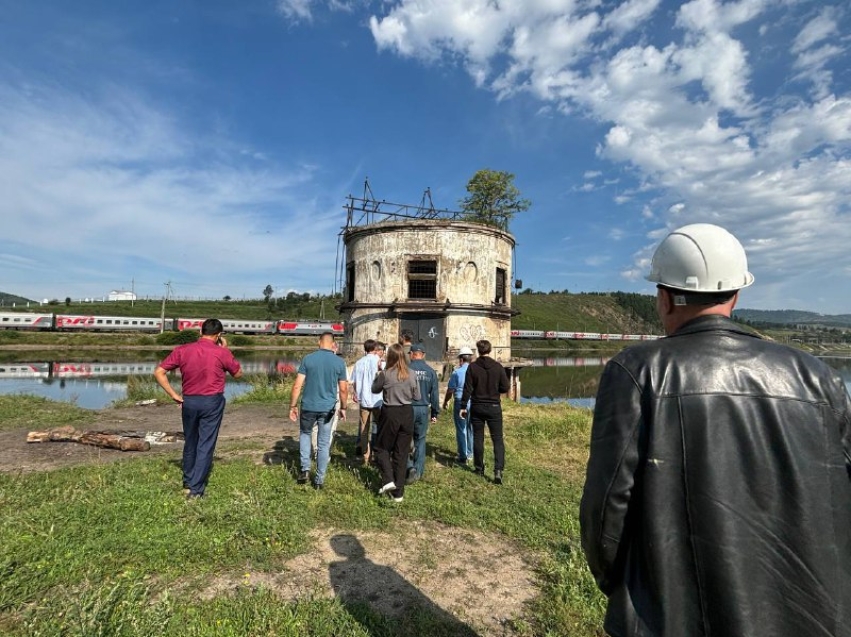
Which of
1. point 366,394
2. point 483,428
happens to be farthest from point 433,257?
point 483,428

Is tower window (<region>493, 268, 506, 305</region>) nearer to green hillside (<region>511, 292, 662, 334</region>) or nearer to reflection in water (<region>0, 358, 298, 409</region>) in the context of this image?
reflection in water (<region>0, 358, 298, 409</region>)

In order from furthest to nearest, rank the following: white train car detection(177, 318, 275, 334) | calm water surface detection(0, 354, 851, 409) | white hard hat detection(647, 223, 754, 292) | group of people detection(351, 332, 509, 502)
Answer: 1. white train car detection(177, 318, 275, 334)
2. calm water surface detection(0, 354, 851, 409)
3. group of people detection(351, 332, 509, 502)
4. white hard hat detection(647, 223, 754, 292)

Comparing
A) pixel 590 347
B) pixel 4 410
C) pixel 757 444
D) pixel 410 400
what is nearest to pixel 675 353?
pixel 757 444

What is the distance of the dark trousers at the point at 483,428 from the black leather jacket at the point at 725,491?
5183mm

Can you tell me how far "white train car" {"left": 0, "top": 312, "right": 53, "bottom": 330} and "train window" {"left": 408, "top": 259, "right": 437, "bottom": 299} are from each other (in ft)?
197

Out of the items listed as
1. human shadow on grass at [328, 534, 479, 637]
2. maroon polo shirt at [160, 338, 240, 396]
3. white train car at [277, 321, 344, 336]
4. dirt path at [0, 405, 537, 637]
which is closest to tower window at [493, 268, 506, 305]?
maroon polo shirt at [160, 338, 240, 396]

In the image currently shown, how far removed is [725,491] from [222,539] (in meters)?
4.31

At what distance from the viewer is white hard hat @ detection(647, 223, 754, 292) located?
1.73 meters

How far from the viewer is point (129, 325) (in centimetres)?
6141

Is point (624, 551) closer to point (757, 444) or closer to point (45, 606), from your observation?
point (757, 444)

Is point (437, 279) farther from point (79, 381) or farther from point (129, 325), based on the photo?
point (129, 325)

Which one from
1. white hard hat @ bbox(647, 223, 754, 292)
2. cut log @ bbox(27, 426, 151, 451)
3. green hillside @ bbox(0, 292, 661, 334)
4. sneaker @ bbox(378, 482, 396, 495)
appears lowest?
sneaker @ bbox(378, 482, 396, 495)

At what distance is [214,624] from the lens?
313 centimetres

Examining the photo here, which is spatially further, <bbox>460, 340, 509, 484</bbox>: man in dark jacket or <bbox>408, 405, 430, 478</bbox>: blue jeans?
<bbox>460, 340, 509, 484</bbox>: man in dark jacket
